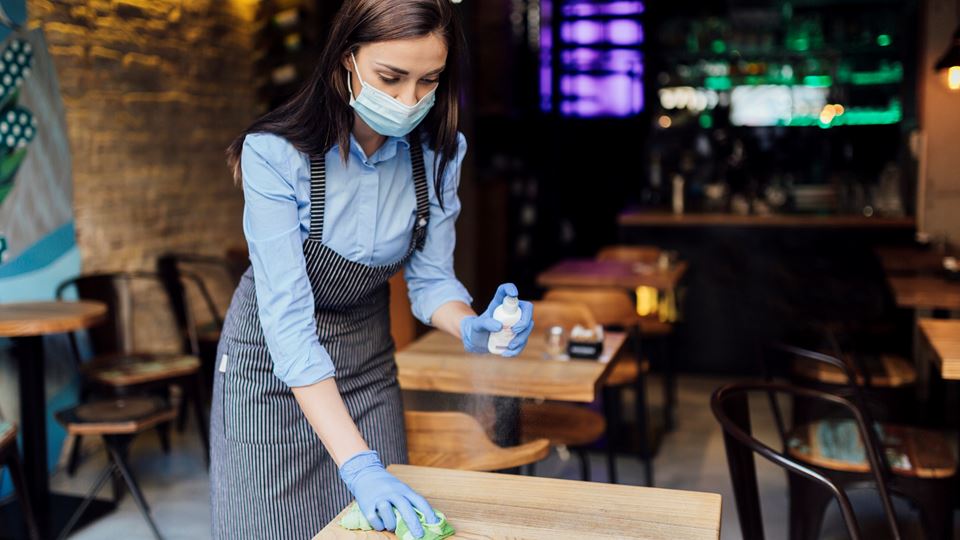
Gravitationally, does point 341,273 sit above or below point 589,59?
below

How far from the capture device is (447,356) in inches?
132

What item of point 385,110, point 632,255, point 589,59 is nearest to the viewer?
point 385,110

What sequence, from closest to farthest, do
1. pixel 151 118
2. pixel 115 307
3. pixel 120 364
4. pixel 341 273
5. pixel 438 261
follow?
pixel 341 273 → pixel 438 261 → pixel 120 364 → pixel 115 307 → pixel 151 118

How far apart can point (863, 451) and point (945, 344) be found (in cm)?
43

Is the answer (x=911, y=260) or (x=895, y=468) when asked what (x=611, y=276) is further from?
(x=895, y=468)

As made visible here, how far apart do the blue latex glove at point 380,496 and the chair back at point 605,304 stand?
2.83 metres

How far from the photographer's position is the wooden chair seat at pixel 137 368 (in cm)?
448

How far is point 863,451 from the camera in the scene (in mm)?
3199

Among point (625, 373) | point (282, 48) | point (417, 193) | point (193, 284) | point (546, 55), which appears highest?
point (546, 55)

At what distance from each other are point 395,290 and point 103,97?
2163mm

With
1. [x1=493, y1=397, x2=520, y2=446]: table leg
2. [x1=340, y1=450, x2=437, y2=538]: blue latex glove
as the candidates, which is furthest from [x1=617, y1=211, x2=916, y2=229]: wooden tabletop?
[x1=340, y1=450, x2=437, y2=538]: blue latex glove

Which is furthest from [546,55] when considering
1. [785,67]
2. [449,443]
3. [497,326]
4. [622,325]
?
[497,326]

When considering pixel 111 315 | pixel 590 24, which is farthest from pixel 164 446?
pixel 590 24

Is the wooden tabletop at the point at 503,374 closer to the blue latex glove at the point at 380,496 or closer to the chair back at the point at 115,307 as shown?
the blue latex glove at the point at 380,496
